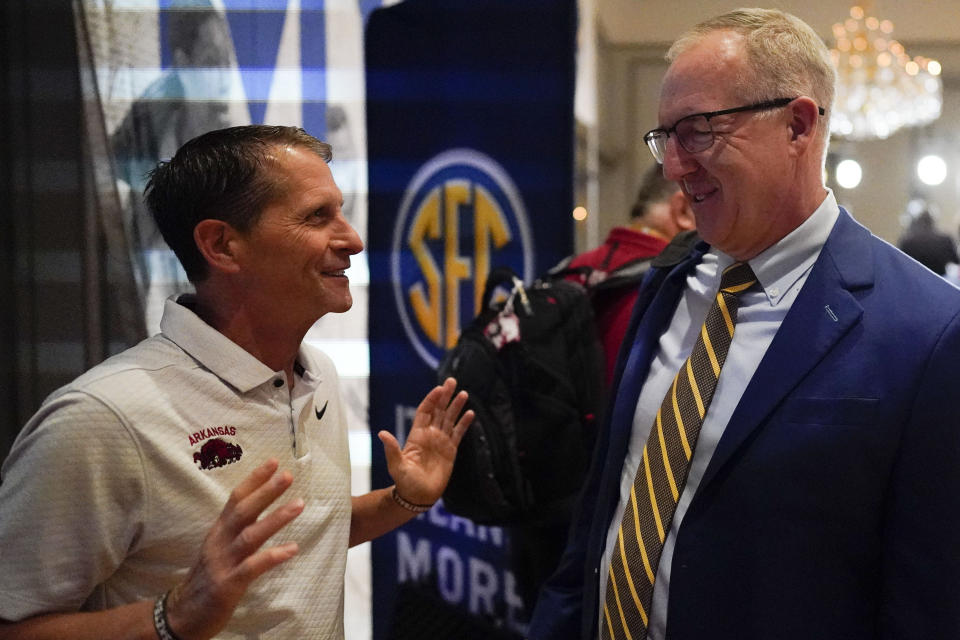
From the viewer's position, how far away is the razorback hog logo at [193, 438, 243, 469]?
1477mm

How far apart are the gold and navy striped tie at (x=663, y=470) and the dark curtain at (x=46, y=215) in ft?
5.92

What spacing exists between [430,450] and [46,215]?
1484 millimetres

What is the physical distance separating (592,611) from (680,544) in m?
0.33

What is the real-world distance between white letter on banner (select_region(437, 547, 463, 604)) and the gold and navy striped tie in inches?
63.1

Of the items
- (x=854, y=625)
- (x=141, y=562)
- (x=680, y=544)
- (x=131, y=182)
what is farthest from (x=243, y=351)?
(x=131, y=182)

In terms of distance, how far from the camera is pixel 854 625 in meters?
1.43

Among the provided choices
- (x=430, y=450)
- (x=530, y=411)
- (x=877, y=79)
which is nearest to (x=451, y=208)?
(x=530, y=411)

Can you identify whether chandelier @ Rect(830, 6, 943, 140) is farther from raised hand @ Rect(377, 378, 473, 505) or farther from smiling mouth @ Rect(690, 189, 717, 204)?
raised hand @ Rect(377, 378, 473, 505)

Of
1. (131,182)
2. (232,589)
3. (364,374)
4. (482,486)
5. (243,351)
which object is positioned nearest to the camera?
(232,589)

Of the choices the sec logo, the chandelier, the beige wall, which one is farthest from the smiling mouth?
the beige wall

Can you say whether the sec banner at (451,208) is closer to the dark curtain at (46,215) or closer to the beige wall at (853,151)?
the dark curtain at (46,215)

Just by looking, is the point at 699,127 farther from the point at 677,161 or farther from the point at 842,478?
the point at 842,478

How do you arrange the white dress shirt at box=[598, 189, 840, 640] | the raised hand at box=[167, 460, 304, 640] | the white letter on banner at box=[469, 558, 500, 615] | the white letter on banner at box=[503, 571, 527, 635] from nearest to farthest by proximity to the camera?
the raised hand at box=[167, 460, 304, 640] < the white dress shirt at box=[598, 189, 840, 640] < the white letter on banner at box=[503, 571, 527, 635] < the white letter on banner at box=[469, 558, 500, 615]

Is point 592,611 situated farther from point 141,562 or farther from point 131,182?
point 131,182
